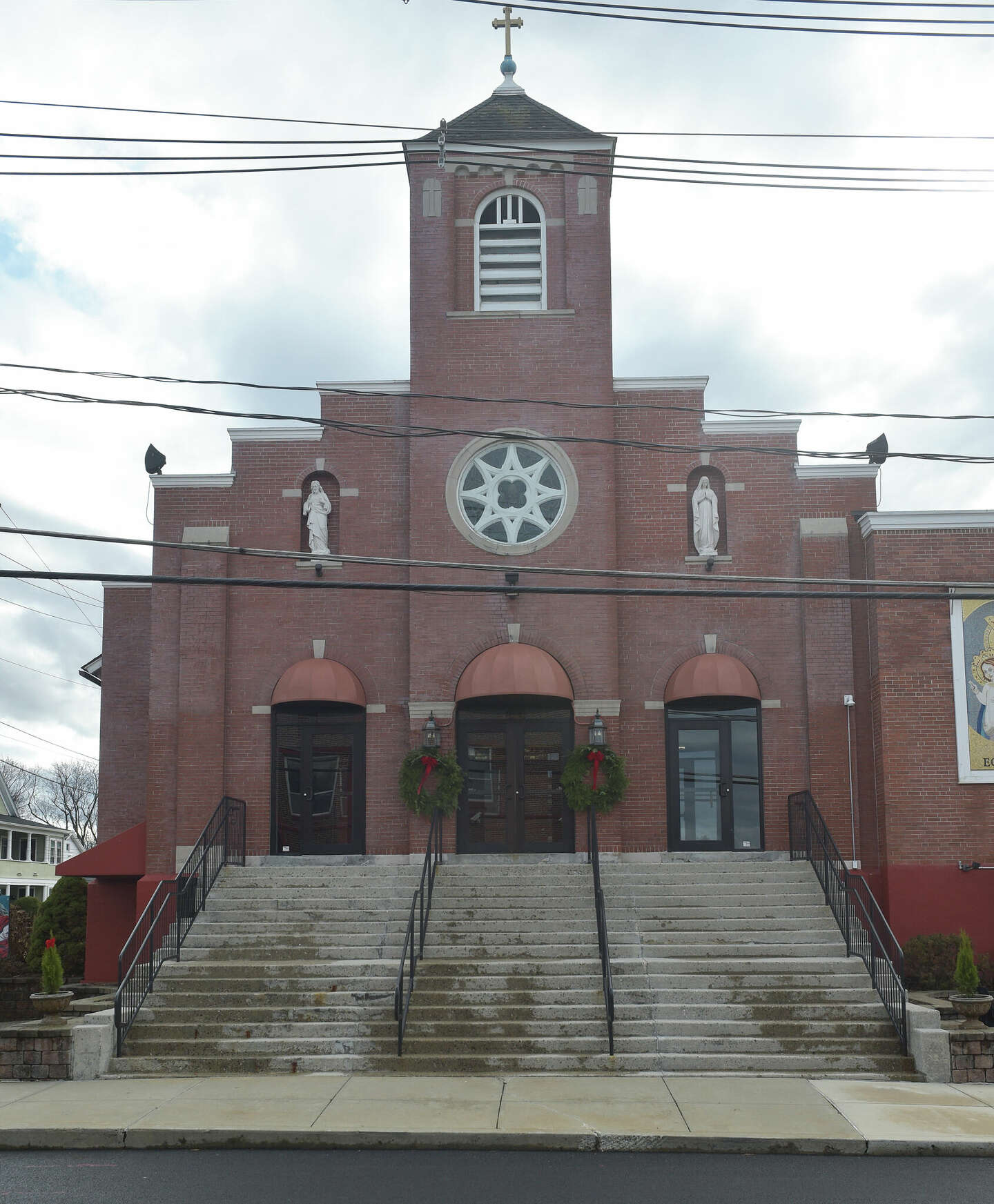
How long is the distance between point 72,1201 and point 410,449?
45.2ft

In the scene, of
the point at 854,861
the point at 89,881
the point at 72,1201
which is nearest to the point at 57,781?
the point at 89,881

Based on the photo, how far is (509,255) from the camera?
22.0 metres

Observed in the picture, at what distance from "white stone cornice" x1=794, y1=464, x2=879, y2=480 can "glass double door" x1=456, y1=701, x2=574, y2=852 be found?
560cm

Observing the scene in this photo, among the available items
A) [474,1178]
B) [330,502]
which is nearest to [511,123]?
[330,502]

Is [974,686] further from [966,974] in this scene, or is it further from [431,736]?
[431,736]

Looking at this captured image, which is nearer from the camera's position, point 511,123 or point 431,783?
point 431,783

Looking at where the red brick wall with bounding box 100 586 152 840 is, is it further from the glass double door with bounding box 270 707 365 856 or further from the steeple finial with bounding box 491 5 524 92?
the steeple finial with bounding box 491 5 524 92

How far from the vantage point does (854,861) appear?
19.8m

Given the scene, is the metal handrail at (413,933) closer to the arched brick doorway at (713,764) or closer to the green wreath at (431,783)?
the green wreath at (431,783)

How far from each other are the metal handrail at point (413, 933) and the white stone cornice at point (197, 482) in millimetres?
6698

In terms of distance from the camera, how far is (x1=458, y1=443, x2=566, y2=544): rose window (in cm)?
2103

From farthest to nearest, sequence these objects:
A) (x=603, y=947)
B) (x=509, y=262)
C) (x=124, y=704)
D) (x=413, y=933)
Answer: (x=124, y=704), (x=509, y=262), (x=413, y=933), (x=603, y=947)

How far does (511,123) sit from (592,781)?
1167 centimetres

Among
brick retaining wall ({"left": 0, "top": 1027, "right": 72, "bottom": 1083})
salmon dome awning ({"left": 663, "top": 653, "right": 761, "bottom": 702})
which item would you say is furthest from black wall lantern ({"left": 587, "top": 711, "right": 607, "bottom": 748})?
brick retaining wall ({"left": 0, "top": 1027, "right": 72, "bottom": 1083})
